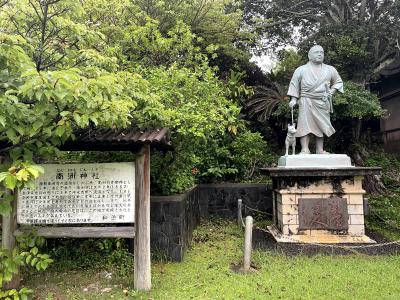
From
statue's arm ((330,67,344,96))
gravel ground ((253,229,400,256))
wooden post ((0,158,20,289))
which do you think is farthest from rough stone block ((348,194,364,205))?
wooden post ((0,158,20,289))

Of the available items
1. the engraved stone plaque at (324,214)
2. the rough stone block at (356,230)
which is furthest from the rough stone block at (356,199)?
the rough stone block at (356,230)

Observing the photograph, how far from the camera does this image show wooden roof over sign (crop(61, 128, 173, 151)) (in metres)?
4.40

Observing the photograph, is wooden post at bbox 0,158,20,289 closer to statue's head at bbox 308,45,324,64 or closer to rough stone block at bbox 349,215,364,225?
rough stone block at bbox 349,215,364,225

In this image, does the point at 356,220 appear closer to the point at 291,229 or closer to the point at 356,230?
the point at 356,230

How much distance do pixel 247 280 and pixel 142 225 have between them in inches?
68.0

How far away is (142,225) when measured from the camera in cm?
470

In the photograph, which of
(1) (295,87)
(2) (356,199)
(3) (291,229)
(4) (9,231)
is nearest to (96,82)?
(4) (9,231)

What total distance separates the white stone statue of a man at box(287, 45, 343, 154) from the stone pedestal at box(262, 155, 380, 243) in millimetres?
956

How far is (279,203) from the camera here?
7785mm

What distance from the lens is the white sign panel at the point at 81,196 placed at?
471 cm

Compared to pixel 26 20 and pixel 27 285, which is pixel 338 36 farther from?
pixel 27 285

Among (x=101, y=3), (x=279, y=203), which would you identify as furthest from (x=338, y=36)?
(x=101, y=3)

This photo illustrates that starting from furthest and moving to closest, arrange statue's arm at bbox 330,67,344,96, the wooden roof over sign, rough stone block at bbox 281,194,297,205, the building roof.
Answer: the building roof → statue's arm at bbox 330,67,344,96 → rough stone block at bbox 281,194,297,205 → the wooden roof over sign

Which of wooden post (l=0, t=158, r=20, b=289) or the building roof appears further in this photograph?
the building roof
